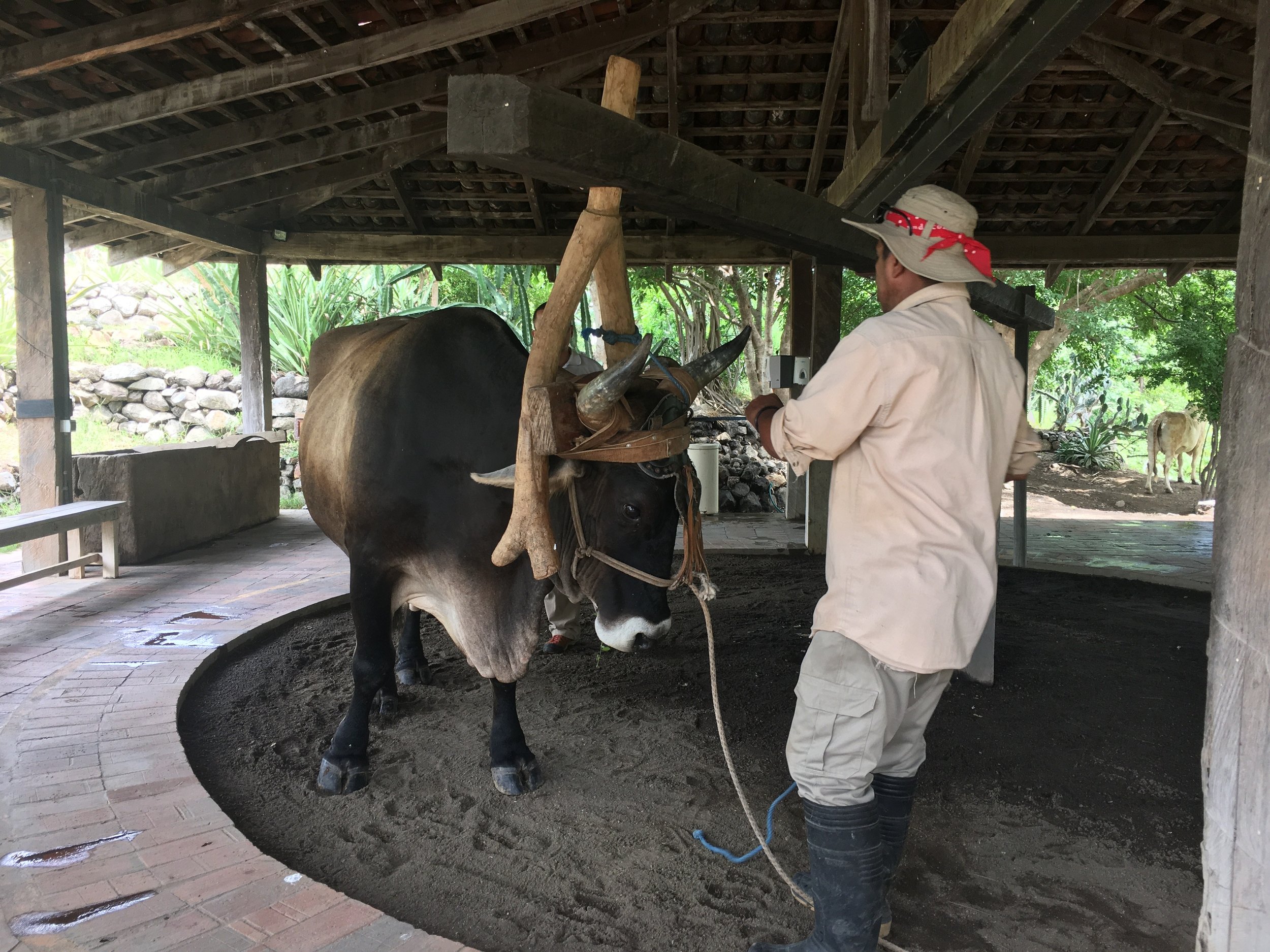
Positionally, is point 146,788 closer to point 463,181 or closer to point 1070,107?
point 463,181

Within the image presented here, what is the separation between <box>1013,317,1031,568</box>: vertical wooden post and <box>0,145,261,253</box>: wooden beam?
660cm

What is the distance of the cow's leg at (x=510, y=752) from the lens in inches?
133

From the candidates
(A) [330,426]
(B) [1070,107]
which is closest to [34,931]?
(A) [330,426]

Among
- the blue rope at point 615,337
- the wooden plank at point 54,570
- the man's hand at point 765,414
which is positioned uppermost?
the blue rope at point 615,337

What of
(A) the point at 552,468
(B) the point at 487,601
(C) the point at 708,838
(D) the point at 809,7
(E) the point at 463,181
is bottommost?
(C) the point at 708,838

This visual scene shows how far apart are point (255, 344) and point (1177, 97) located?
8.69m

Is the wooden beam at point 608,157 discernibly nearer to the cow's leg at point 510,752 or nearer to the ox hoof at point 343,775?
the cow's leg at point 510,752

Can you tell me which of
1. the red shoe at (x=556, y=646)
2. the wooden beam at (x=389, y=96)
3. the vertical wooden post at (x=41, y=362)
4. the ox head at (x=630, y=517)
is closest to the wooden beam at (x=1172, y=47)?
the wooden beam at (x=389, y=96)

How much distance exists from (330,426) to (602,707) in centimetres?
184

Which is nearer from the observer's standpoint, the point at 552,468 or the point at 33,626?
the point at 552,468

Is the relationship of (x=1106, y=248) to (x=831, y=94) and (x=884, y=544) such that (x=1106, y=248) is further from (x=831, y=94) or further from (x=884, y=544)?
(x=884, y=544)

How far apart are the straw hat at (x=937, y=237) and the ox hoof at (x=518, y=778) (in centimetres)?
231

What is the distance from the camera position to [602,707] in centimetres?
425

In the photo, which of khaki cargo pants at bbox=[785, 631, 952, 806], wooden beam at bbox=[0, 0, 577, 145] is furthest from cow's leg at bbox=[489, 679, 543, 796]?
wooden beam at bbox=[0, 0, 577, 145]
